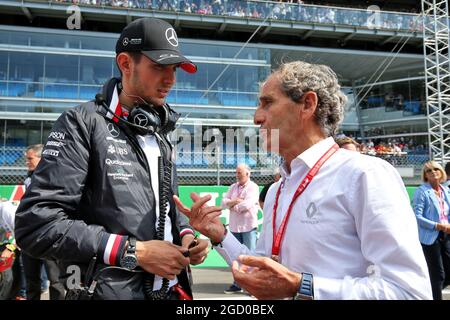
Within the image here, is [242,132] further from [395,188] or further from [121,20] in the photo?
[395,188]

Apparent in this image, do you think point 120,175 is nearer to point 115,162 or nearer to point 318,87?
point 115,162

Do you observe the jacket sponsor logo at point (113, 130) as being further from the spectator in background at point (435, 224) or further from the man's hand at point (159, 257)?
the spectator in background at point (435, 224)

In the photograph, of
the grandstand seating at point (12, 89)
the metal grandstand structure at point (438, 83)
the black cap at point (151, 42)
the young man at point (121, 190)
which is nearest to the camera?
the young man at point (121, 190)

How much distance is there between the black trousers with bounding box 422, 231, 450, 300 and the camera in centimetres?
466

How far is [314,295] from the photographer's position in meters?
1.45

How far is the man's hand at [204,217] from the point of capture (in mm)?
1903

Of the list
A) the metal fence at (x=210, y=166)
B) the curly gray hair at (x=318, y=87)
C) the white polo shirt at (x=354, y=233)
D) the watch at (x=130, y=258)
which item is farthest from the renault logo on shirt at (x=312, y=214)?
the metal fence at (x=210, y=166)

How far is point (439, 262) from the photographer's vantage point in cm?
470

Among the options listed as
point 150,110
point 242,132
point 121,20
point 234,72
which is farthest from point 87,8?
point 150,110

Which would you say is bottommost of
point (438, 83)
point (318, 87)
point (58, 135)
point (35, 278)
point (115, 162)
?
point (35, 278)

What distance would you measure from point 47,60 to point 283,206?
2118cm

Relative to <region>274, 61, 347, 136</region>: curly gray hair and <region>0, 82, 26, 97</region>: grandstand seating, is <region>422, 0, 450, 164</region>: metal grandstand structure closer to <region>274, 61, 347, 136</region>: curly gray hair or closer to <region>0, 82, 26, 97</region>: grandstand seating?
<region>274, 61, 347, 136</region>: curly gray hair

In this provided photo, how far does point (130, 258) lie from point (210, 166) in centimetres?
1121

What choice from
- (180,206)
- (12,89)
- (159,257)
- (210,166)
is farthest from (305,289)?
(12,89)
